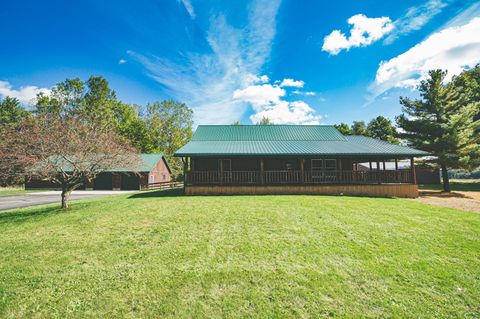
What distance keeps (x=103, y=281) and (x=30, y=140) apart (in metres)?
9.04

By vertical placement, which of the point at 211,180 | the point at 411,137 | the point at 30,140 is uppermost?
the point at 411,137

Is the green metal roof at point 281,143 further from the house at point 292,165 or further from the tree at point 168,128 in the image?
the tree at point 168,128

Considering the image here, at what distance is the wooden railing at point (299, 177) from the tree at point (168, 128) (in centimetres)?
2558

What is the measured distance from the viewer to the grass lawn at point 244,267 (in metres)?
3.60

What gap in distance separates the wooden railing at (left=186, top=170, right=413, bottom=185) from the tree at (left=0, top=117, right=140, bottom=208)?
19.8 feet

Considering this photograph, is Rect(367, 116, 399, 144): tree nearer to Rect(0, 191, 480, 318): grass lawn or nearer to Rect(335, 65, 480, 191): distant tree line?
Rect(335, 65, 480, 191): distant tree line

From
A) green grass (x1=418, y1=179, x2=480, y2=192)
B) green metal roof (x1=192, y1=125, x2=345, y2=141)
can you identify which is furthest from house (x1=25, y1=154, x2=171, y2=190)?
green grass (x1=418, y1=179, x2=480, y2=192)

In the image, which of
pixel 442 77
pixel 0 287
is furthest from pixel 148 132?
pixel 442 77

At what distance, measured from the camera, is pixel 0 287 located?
4.19 m

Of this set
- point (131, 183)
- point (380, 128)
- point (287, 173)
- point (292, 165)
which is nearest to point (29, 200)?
point (131, 183)

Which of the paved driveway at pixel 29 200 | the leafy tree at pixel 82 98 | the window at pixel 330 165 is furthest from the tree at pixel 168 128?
the window at pixel 330 165

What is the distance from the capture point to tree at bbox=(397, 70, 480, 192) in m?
18.1

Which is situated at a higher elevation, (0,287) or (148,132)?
(148,132)

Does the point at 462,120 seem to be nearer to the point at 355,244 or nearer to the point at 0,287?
the point at 355,244
